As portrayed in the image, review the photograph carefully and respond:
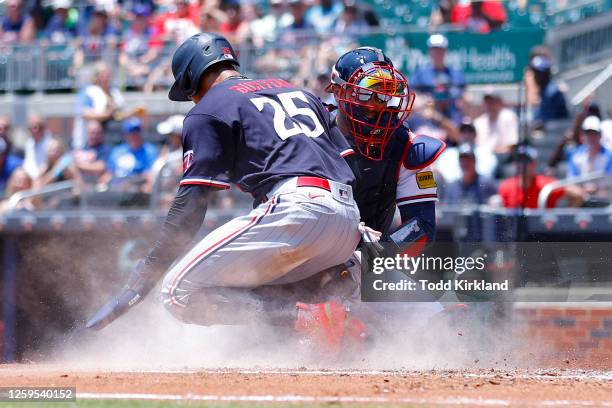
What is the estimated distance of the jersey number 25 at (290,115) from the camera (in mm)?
5906

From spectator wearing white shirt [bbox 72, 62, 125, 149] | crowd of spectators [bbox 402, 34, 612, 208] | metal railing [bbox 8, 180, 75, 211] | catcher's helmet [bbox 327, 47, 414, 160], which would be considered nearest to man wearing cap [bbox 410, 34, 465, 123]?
crowd of spectators [bbox 402, 34, 612, 208]

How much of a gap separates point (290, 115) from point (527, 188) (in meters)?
3.91

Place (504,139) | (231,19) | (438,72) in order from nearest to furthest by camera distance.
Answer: (504,139), (438,72), (231,19)

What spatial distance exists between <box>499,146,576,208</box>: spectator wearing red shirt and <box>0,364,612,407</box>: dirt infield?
2874mm

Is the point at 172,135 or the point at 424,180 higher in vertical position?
the point at 424,180

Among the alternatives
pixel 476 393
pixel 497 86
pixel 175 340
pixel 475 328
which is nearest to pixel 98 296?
pixel 175 340

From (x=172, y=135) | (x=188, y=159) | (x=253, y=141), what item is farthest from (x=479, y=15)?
(x=188, y=159)

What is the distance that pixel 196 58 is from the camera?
622cm

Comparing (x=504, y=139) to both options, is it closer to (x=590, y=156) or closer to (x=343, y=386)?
(x=590, y=156)

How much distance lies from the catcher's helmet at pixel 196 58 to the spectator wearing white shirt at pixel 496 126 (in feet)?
14.8

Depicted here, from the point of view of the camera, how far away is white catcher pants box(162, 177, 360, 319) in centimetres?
578

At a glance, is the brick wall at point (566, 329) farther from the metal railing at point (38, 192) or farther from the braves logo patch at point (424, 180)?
the metal railing at point (38, 192)

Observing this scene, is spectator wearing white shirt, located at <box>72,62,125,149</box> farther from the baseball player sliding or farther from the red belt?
the red belt

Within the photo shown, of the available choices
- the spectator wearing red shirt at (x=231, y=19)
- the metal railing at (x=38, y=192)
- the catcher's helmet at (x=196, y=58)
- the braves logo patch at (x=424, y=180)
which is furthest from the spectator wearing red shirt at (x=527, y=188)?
the spectator wearing red shirt at (x=231, y=19)
